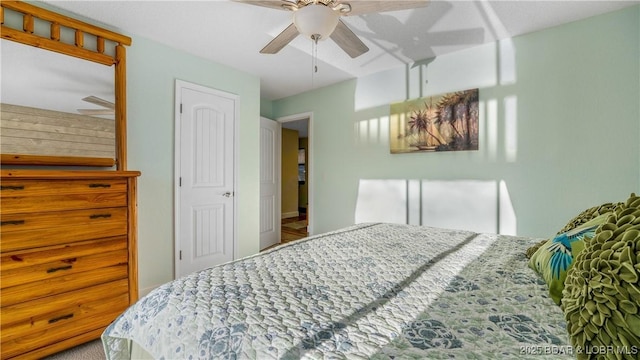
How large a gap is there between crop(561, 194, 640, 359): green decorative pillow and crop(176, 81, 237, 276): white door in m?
3.04

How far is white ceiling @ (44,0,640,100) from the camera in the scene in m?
2.18

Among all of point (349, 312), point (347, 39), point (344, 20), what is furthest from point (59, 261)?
point (344, 20)

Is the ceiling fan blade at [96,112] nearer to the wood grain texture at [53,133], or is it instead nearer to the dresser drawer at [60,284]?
the wood grain texture at [53,133]

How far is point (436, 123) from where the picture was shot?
3113 millimetres

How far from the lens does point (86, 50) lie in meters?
2.23

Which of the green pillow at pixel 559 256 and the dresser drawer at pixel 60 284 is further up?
the green pillow at pixel 559 256

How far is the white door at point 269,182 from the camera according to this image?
436 centimetres

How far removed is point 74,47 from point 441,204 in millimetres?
3705

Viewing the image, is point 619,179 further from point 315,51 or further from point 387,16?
point 315,51

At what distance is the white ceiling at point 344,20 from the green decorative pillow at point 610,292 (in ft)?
6.96

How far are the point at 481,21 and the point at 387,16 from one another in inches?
33.7

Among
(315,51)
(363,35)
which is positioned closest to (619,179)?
(363,35)

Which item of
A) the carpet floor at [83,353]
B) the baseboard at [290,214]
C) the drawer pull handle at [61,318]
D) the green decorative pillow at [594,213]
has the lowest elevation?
the carpet floor at [83,353]

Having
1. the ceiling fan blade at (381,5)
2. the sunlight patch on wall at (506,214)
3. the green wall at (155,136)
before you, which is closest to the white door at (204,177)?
the green wall at (155,136)
